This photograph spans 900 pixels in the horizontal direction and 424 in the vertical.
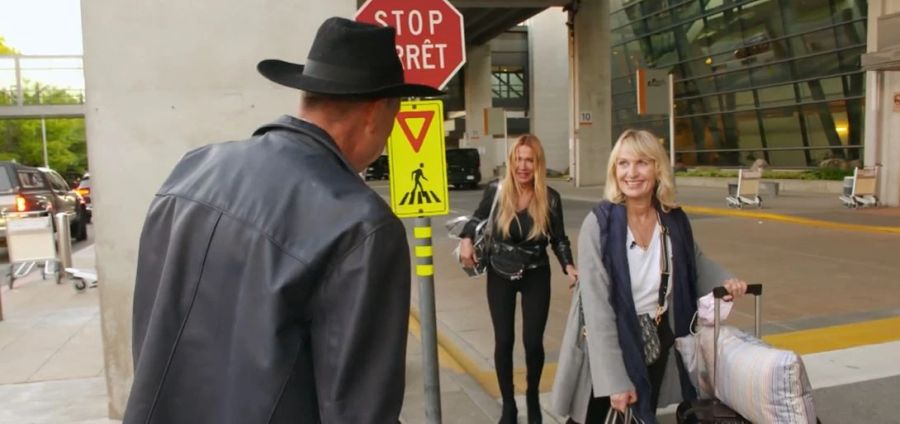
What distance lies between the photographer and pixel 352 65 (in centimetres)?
154

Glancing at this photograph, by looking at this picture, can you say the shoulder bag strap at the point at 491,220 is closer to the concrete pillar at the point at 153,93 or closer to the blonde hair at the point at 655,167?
the blonde hair at the point at 655,167

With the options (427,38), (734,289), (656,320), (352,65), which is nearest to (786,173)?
(427,38)

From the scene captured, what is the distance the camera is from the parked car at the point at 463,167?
108ft

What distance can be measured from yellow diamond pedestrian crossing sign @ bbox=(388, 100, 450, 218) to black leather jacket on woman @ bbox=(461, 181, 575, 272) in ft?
1.53

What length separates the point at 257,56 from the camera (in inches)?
177

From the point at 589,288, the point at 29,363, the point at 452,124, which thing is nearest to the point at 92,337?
the point at 29,363

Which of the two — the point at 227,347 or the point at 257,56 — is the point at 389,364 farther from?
the point at 257,56

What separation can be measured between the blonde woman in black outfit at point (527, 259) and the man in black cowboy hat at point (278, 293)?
115 inches

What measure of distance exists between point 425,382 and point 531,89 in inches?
1830

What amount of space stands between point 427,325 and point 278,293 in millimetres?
2953

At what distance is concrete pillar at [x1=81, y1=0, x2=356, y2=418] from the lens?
4242 mm

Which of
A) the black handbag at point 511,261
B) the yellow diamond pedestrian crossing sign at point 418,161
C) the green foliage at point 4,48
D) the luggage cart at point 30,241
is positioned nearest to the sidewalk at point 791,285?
the black handbag at point 511,261

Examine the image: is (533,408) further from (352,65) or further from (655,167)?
(352,65)

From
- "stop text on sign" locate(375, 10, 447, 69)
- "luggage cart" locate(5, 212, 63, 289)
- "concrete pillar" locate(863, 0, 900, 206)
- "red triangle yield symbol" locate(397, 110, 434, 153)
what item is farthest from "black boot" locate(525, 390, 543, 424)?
"concrete pillar" locate(863, 0, 900, 206)
